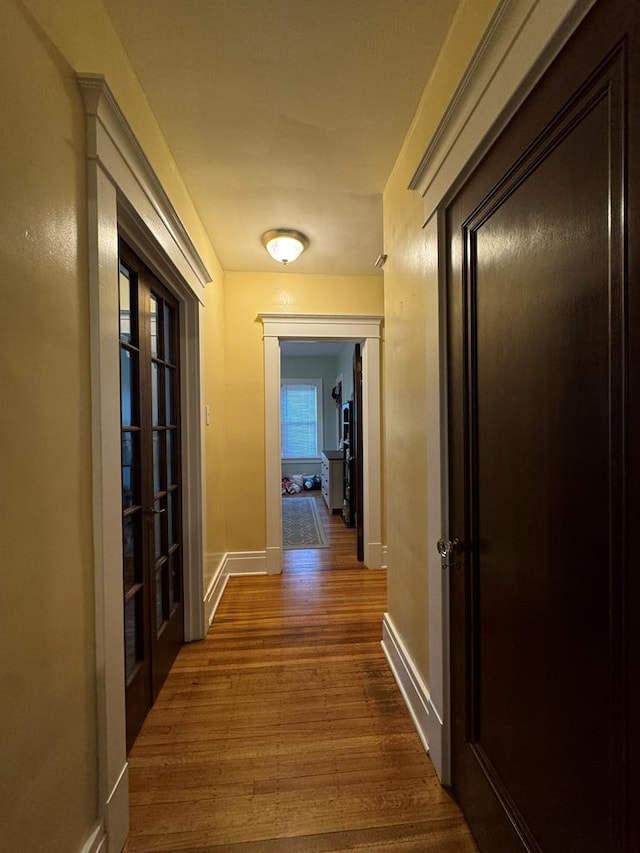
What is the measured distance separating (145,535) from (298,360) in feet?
19.8

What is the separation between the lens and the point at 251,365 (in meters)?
3.19

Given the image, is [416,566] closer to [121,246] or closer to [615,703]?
[615,703]

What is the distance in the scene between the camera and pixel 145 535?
163 cm

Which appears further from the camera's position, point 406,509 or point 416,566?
point 406,509

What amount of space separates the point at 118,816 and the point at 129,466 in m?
1.13

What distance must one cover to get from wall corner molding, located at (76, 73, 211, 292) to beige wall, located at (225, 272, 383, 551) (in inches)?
55.5

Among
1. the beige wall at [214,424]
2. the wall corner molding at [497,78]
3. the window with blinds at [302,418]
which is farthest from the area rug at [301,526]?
the wall corner molding at [497,78]

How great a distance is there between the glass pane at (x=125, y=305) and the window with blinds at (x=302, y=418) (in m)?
5.73

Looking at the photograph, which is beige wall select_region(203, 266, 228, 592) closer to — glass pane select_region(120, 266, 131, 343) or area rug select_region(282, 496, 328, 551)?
glass pane select_region(120, 266, 131, 343)

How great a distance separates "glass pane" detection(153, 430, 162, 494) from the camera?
73.1 inches

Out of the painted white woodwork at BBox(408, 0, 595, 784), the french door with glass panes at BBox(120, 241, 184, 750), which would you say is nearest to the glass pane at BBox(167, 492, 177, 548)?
the french door with glass panes at BBox(120, 241, 184, 750)

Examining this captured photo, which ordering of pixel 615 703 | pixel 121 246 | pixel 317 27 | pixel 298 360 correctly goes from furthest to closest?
pixel 298 360
pixel 121 246
pixel 317 27
pixel 615 703

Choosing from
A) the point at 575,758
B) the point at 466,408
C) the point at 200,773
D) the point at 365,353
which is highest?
the point at 365,353

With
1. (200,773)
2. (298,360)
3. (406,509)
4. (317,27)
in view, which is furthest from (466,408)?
(298,360)
